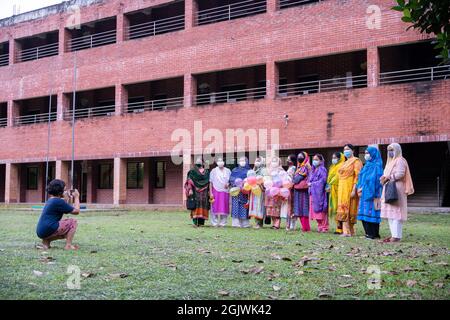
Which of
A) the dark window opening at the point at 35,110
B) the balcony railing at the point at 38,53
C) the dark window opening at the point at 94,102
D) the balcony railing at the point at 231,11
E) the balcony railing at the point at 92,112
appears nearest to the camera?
the balcony railing at the point at 231,11

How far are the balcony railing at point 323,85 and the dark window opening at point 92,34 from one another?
10.1m

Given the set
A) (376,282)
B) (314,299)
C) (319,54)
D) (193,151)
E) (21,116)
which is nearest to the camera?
(314,299)

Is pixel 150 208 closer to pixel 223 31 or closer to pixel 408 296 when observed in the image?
pixel 223 31

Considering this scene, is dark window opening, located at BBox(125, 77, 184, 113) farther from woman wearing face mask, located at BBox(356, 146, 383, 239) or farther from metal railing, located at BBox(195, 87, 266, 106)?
woman wearing face mask, located at BBox(356, 146, 383, 239)

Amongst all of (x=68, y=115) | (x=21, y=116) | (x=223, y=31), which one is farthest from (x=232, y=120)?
(x=21, y=116)

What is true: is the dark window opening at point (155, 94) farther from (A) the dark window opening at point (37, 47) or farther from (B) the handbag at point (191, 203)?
(B) the handbag at point (191, 203)

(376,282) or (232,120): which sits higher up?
(232,120)

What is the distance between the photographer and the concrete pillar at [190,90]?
2362cm

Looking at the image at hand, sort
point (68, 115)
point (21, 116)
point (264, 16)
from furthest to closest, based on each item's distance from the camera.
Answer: point (21, 116) → point (68, 115) → point (264, 16)

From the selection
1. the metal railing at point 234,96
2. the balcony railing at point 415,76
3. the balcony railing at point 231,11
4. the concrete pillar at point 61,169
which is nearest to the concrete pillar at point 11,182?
the concrete pillar at point 61,169

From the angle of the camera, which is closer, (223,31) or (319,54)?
(319,54)

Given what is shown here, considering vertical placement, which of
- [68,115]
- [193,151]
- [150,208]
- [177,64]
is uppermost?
[177,64]

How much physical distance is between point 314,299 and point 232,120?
1789 centimetres
